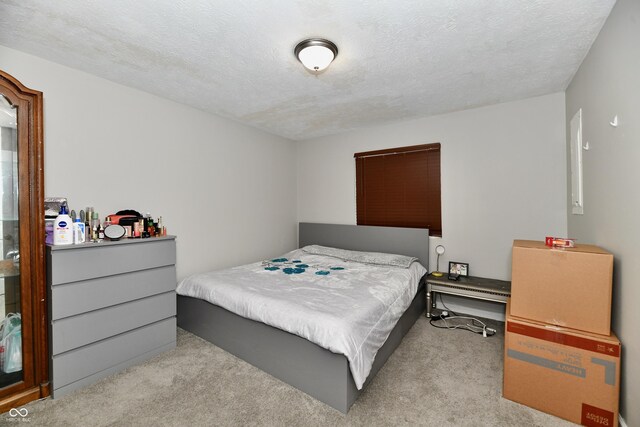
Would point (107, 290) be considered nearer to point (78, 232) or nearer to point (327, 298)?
point (78, 232)

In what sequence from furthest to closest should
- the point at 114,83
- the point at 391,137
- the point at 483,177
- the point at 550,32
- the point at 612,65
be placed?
the point at 391,137 < the point at 483,177 < the point at 114,83 < the point at 550,32 < the point at 612,65

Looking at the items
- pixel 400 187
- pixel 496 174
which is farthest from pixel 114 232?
pixel 496 174

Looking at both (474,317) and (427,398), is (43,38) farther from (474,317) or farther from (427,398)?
(474,317)

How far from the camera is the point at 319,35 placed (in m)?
1.86

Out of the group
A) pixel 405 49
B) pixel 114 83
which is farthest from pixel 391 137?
pixel 114 83

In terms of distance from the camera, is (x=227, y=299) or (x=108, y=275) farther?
(x=227, y=299)

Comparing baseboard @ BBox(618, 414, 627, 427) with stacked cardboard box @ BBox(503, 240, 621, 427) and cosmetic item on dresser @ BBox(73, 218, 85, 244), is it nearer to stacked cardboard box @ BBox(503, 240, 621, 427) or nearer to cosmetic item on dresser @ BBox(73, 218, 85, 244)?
stacked cardboard box @ BBox(503, 240, 621, 427)

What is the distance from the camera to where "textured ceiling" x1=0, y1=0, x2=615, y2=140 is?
1614 millimetres

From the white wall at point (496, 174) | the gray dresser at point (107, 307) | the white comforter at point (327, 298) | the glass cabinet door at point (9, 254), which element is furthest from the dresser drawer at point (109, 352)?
the white wall at point (496, 174)

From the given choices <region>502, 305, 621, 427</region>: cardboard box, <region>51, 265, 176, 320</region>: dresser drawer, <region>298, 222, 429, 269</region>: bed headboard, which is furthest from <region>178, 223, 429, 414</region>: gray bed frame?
<region>502, 305, 621, 427</region>: cardboard box

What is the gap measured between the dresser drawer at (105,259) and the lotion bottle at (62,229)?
93 mm

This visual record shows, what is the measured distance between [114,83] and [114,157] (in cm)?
68

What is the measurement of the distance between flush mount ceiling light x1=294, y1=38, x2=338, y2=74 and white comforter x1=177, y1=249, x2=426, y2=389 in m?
1.76

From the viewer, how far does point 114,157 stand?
2602 mm
